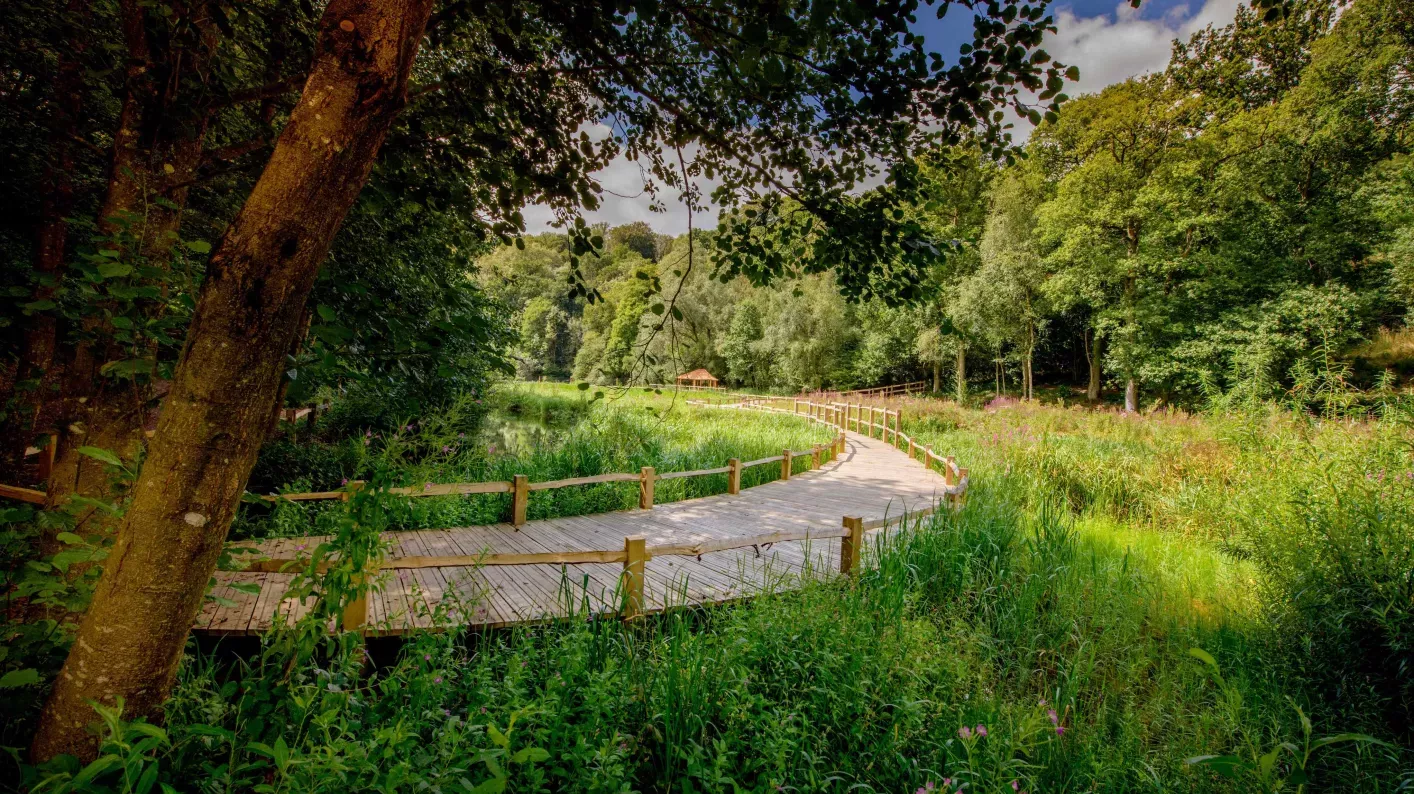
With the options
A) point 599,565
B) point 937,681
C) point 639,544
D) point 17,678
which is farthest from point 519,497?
point 17,678

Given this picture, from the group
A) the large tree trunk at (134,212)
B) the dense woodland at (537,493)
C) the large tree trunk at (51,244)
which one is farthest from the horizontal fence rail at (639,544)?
the large tree trunk at (51,244)

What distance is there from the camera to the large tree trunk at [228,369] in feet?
4.41

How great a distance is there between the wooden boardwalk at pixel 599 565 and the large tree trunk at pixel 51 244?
1.73m

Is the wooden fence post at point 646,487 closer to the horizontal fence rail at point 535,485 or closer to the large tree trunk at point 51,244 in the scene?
the horizontal fence rail at point 535,485

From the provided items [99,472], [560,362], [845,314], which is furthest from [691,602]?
[560,362]

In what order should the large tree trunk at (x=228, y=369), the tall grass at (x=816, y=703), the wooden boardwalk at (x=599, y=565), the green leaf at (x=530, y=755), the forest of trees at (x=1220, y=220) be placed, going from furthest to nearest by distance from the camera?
the forest of trees at (x=1220, y=220), the wooden boardwalk at (x=599, y=565), the tall grass at (x=816, y=703), the green leaf at (x=530, y=755), the large tree trunk at (x=228, y=369)

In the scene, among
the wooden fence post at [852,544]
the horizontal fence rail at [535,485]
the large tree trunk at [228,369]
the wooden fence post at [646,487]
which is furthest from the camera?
the wooden fence post at [646,487]

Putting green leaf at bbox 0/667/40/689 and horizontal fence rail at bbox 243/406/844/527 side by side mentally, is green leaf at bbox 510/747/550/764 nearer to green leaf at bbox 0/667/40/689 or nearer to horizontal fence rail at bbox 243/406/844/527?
green leaf at bbox 0/667/40/689

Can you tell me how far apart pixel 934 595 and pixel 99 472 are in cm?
552

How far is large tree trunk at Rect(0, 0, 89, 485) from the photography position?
276 centimetres

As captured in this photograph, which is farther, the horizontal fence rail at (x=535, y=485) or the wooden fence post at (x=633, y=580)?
the horizontal fence rail at (x=535, y=485)

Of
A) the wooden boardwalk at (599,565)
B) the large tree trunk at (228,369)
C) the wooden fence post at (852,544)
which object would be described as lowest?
the wooden boardwalk at (599,565)

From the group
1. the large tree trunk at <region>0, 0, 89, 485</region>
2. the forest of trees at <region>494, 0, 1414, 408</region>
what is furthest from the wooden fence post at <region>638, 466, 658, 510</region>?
the forest of trees at <region>494, 0, 1414, 408</region>

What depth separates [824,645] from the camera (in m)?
3.41
